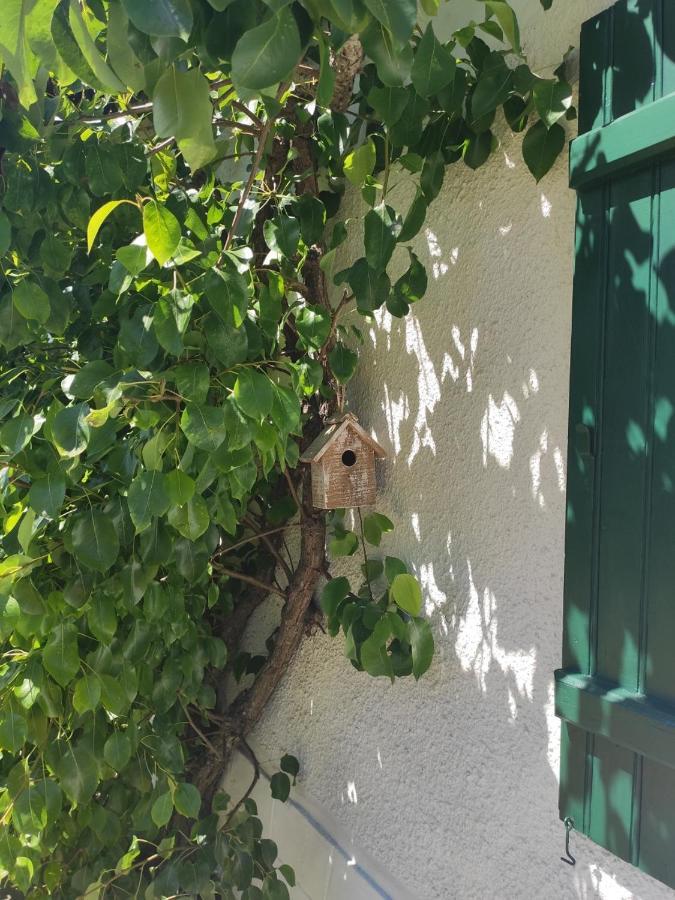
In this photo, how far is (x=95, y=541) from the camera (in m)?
1.75

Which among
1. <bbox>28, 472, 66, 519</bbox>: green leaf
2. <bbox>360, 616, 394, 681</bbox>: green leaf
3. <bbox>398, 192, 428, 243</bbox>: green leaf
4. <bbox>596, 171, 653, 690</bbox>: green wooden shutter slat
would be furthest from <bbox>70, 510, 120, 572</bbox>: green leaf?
<bbox>596, 171, 653, 690</bbox>: green wooden shutter slat

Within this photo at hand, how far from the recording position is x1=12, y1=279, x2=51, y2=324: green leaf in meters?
1.76

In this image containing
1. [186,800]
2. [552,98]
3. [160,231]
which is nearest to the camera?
[160,231]

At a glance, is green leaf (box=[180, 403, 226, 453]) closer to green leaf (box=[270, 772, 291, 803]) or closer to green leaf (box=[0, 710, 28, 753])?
green leaf (box=[0, 710, 28, 753])

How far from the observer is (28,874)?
78.6 inches

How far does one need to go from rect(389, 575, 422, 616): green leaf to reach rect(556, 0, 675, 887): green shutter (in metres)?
0.46

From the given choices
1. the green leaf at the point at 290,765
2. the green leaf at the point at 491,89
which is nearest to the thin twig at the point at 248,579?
the green leaf at the point at 290,765

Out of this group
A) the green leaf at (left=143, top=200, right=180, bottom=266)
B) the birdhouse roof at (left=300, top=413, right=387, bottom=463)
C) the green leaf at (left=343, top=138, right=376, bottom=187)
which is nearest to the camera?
the green leaf at (left=143, top=200, right=180, bottom=266)

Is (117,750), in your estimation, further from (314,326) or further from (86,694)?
(314,326)

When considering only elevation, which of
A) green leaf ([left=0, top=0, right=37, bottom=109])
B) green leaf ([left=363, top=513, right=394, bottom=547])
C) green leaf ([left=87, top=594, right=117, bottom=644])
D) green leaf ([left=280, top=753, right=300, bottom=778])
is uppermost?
green leaf ([left=0, top=0, right=37, bottom=109])

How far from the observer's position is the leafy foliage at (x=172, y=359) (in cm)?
136

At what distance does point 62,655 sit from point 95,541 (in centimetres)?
30

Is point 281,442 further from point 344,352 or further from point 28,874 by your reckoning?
point 28,874

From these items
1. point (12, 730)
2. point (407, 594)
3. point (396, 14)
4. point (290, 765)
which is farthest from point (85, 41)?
point (290, 765)
